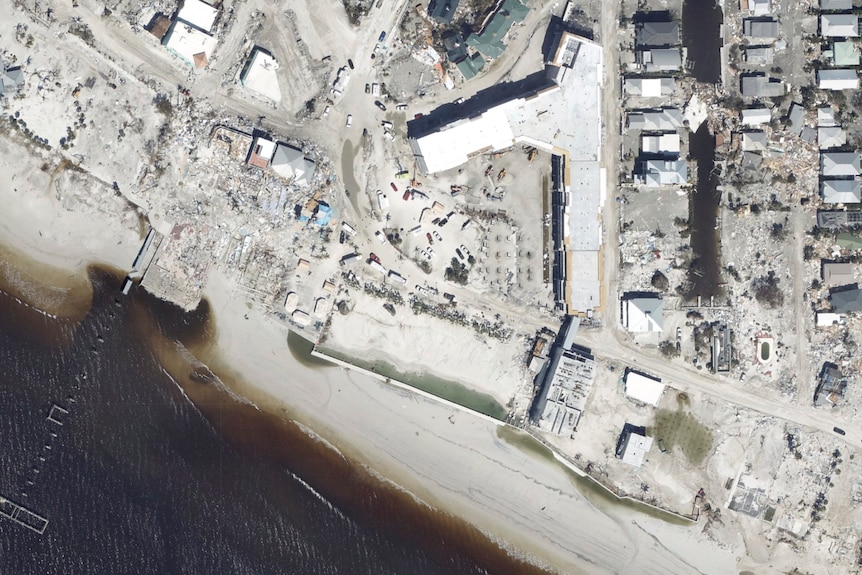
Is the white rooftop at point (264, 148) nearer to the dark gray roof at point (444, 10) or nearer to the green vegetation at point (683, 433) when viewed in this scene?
the dark gray roof at point (444, 10)

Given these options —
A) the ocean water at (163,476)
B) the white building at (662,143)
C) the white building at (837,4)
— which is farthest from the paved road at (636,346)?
the ocean water at (163,476)

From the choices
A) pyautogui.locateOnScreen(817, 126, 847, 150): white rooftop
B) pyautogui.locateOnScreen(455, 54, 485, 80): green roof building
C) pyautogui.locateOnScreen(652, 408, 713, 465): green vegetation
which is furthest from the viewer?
pyautogui.locateOnScreen(652, 408, 713, 465): green vegetation

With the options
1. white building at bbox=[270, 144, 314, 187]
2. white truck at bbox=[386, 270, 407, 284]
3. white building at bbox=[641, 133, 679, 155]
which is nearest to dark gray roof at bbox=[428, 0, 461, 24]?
white building at bbox=[270, 144, 314, 187]

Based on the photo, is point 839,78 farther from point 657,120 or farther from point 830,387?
point 830,387

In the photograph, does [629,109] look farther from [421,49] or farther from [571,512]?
[571,512]

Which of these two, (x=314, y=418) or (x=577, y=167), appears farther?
(x=314, y=418)

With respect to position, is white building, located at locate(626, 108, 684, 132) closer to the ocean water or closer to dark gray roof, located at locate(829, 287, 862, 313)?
dark gray roof, located at locate(829, 287, 862, 313)

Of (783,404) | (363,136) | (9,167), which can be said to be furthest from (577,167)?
(9,167)
